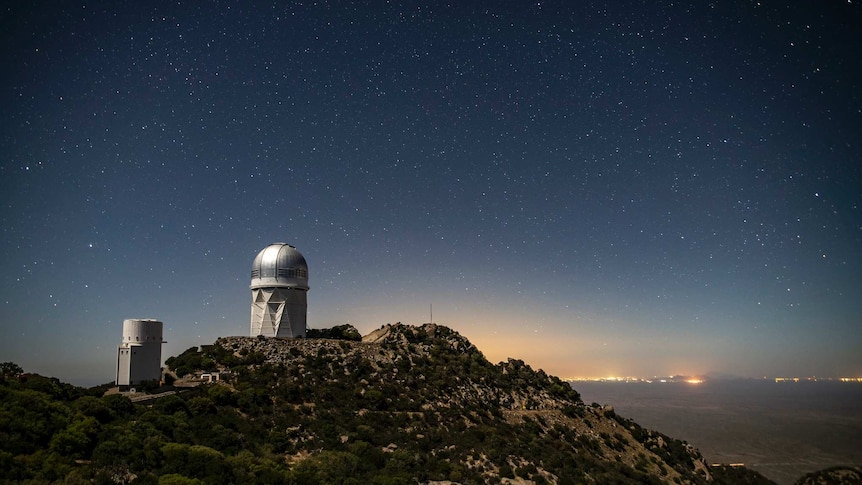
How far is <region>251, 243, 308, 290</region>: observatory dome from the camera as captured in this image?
5178 centimetres

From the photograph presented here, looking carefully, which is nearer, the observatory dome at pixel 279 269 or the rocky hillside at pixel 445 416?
the rocky hillside at pixel 445 416

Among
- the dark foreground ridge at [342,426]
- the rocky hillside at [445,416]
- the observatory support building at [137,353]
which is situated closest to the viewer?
the dark foreground ridge at [342,426]

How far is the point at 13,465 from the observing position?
20.3 metres

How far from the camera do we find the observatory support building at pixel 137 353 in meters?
38.1

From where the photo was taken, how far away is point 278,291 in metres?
52.1

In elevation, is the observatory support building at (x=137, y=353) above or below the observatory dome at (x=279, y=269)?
below

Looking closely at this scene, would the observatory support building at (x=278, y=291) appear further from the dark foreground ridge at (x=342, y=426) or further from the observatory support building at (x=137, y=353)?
the observatory support building at (x=137, y=353)

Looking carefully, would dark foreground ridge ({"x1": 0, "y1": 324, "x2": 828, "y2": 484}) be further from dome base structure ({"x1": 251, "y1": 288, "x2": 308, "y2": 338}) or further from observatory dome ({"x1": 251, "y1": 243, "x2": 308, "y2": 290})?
observatory dome ({"x1": 251, "y1": 243, "x2": 308, "y2": 290})

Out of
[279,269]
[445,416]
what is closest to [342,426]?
[445,416]

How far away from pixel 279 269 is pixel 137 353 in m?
15.9

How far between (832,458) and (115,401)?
80.1 meters

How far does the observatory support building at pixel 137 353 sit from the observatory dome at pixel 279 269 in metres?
13.2

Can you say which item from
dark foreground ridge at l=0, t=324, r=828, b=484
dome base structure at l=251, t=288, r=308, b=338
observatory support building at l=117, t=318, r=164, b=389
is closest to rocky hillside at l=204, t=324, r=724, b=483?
dark foreground ridge at l=0, t=324, r=828, b=484

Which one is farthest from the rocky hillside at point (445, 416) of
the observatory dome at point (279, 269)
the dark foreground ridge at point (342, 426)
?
the observatory dome at point (279, 269)
